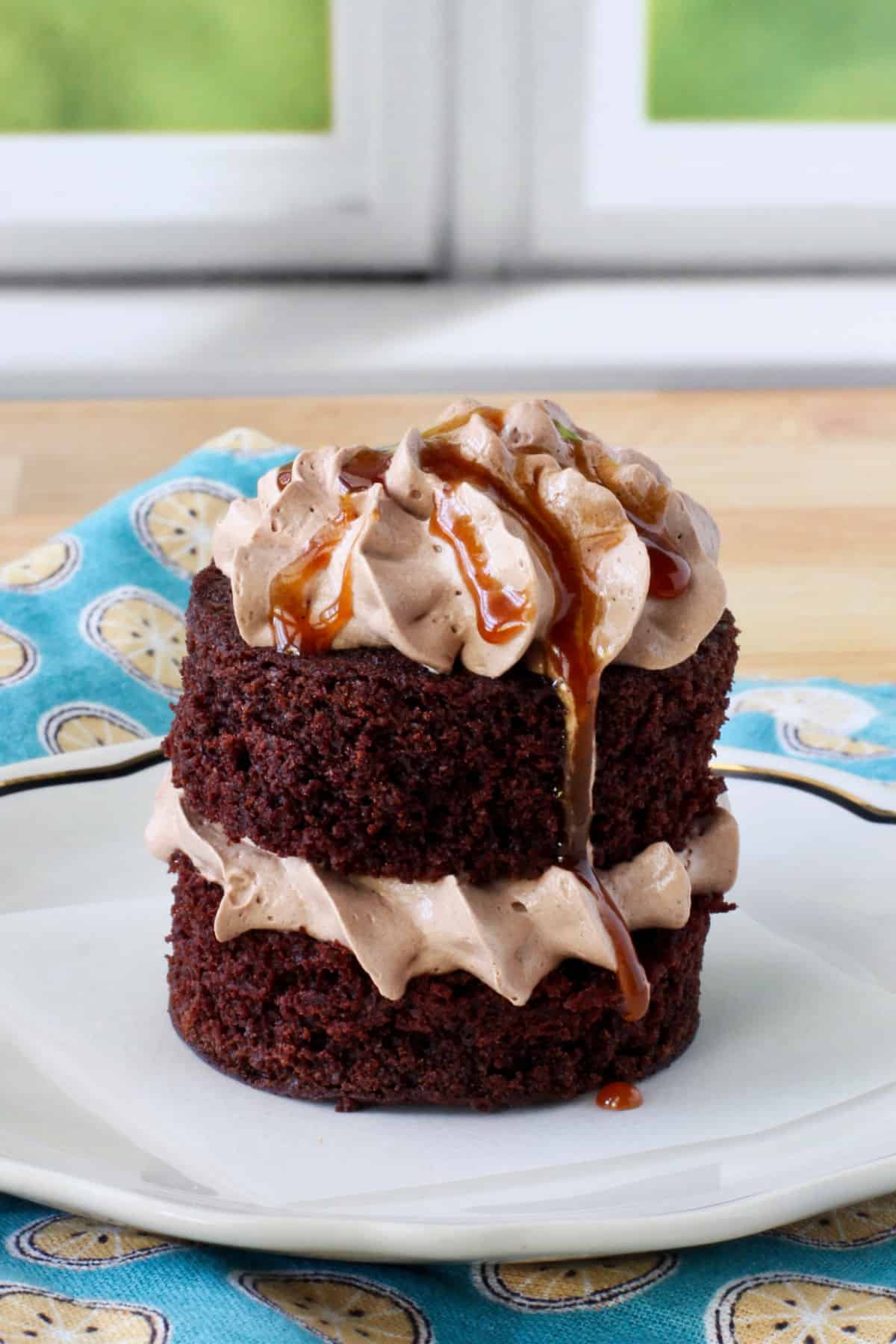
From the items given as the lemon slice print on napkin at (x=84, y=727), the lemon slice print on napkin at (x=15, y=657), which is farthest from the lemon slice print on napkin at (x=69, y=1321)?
the lemon slice print on napkin at (x=15, y=657)

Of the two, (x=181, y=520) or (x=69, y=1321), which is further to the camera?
(x=181, y=520)

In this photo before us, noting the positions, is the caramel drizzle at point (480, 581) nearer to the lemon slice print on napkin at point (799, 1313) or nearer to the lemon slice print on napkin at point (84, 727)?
the lemon slice print on napkin at point (799, 1313)

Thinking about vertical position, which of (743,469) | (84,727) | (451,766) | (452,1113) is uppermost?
(451,766)

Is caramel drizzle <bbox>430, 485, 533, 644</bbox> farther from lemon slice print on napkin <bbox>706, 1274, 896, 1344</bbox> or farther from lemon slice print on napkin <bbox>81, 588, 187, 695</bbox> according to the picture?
lemon slice print on napkin <bbox>81, 588, 187, 695</bbox>

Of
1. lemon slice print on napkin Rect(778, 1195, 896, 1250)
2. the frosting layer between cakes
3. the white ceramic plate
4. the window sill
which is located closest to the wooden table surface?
the window sill

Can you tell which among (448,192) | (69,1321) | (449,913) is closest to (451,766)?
(449,913)

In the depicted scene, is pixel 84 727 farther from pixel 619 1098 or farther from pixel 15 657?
pixel 619 1098
